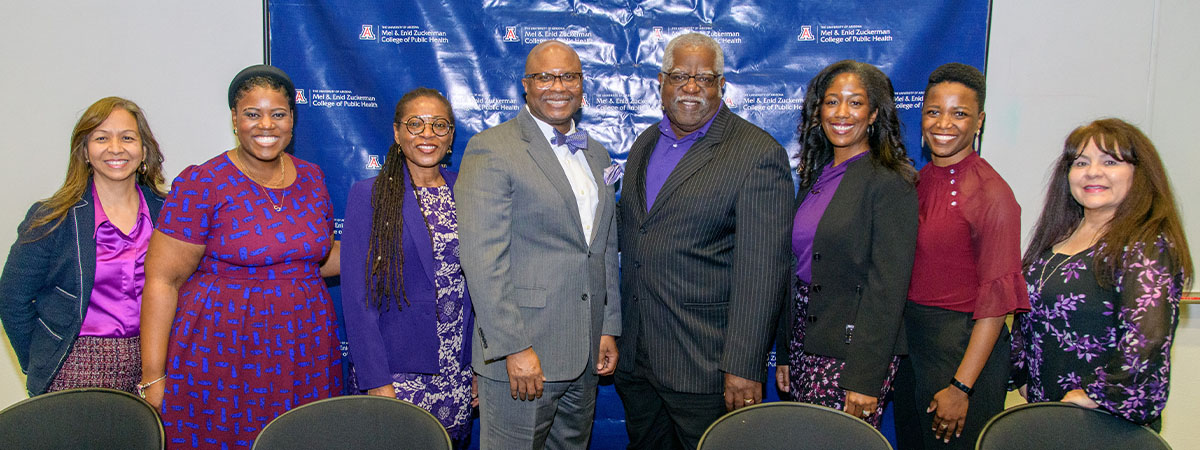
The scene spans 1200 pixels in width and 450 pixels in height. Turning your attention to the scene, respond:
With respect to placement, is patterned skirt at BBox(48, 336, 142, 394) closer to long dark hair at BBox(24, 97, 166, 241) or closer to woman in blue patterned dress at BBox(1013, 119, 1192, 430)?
long dark hair at BBox(24, 97, 166, 241)

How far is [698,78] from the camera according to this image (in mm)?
2287

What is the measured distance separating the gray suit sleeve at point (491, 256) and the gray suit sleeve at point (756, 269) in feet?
2.29

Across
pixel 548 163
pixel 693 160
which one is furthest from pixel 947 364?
pixel 548 163

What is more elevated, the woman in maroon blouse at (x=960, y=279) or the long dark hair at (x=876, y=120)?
the long dark hair at (x=876, y=120)

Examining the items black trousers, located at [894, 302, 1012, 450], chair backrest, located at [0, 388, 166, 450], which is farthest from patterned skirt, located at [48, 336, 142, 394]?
black trousers, located at [894, 302, 1012, 450]

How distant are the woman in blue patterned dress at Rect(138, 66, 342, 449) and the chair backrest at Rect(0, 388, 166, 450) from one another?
43 cm

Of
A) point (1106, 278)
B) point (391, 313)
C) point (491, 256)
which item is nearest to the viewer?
point (1106, 278)

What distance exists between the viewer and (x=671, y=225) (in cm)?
219

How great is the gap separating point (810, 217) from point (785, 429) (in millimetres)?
818

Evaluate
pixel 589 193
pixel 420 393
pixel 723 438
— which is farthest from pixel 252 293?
pixel 723 438

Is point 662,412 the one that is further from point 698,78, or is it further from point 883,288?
point 698,78

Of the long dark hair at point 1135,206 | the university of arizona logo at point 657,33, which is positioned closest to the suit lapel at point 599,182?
the university of arizona logo at point 657,33

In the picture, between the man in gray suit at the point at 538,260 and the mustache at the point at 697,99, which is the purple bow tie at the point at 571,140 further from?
the mustache at the point at 697,99

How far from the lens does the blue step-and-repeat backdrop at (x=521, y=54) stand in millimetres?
3137
